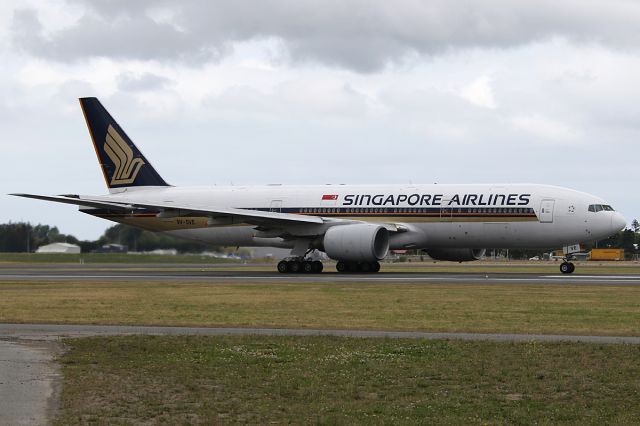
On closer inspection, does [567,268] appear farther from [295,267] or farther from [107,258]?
[107,258]

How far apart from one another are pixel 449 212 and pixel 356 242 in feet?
15.7

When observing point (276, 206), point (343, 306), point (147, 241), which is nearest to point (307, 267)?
point (276, 206)

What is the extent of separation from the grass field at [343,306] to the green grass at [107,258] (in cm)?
3683

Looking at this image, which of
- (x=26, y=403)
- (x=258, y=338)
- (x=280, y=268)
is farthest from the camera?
(x=280, y=268)

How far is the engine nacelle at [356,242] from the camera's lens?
4413 centimetres

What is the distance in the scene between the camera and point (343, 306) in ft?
86.2

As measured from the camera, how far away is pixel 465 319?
882 inches

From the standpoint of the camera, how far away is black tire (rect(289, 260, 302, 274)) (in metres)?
47.4

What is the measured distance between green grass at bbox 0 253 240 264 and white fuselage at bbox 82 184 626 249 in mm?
21649

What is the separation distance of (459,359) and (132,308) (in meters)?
12.4

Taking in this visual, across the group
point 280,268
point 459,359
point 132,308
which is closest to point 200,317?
point 132,308

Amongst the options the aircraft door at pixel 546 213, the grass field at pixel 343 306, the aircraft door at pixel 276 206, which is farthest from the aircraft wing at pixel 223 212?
the aircraft door at pixel 546 213

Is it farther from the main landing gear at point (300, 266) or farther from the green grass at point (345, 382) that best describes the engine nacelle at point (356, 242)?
the green grass at point (345, 382)

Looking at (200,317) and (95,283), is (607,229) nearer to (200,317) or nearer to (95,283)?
(95,283)
